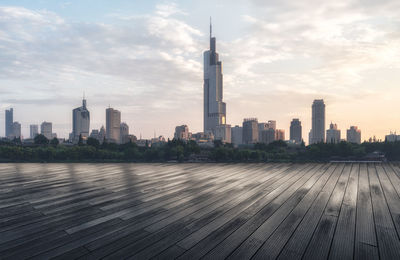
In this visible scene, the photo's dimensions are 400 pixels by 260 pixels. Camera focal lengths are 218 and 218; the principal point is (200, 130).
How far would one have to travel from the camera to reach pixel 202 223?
7547 millimetres

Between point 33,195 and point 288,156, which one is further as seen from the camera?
point 288,156

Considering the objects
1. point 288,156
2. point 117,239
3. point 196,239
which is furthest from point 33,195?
point 288,156

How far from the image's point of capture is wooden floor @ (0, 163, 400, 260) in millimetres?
5672

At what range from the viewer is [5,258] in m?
5.44

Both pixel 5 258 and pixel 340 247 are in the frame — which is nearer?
pixel 5 258

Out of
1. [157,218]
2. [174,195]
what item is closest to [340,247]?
[157,218]

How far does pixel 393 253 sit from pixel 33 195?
1540 centimetres

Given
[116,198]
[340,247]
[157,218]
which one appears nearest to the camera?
[340,247]

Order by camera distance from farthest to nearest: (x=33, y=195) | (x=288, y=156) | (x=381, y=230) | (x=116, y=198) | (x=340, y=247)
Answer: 1. (x=288, y=156)
2. (x=33, y=195)
3. (x=116, y=198)
4. (x=381, y=230)
5. (x=340, y=247)

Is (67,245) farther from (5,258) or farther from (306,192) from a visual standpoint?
(306,192)

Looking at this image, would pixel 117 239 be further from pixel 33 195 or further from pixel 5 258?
pixel 33 195

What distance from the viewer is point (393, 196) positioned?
36.8 ft

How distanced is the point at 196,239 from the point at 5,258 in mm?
4835

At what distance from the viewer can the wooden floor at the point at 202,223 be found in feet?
18.6
